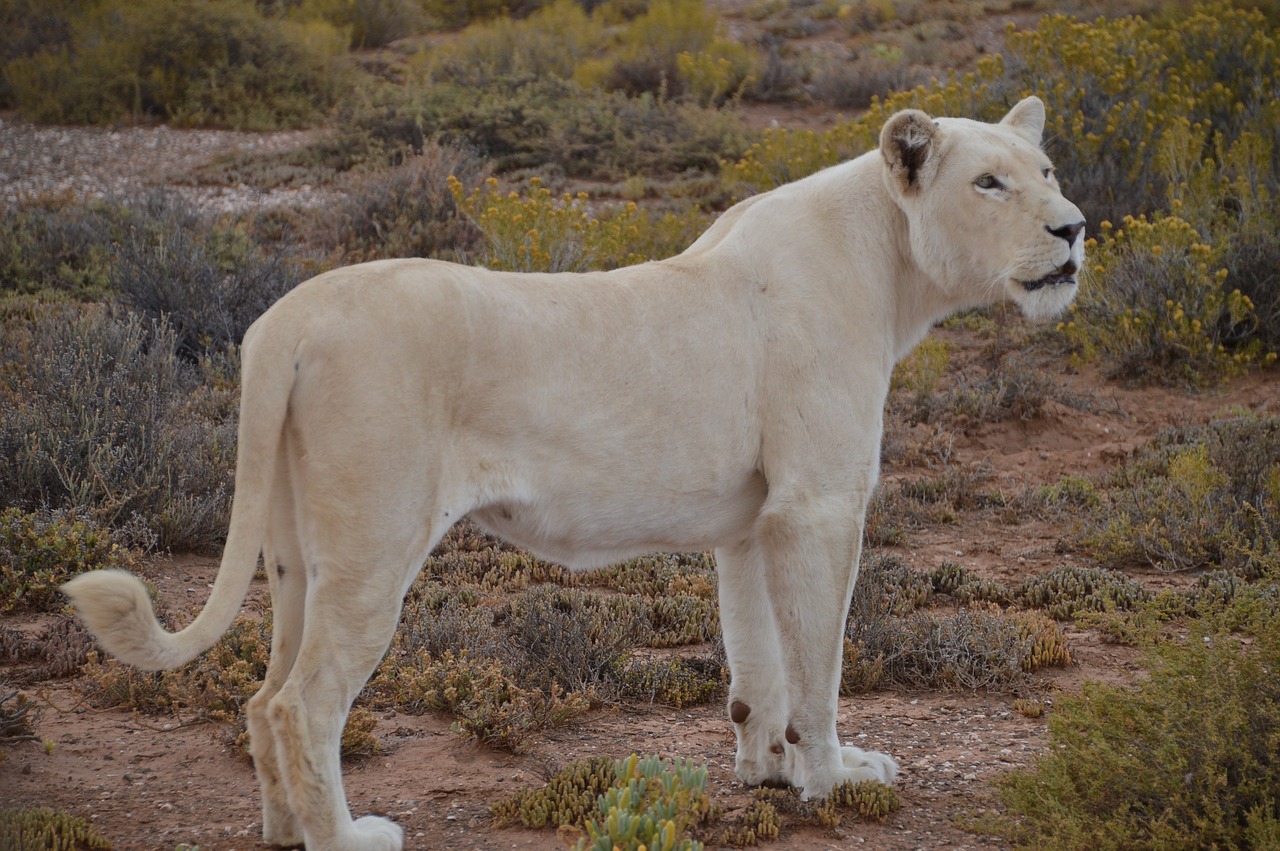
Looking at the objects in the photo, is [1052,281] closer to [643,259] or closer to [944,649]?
[944,649]

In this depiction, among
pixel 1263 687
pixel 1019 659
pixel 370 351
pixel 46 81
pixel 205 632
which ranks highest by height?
pixel 46 81

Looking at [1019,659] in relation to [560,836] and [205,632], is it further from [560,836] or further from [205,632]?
[205,632]

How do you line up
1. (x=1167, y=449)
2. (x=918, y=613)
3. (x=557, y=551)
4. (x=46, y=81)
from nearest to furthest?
1. (x=557, y=551)
2. (x=918, y=613)
3. (x=1167, y=449)
4. (x=46, y=81)

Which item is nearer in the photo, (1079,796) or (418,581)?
(1079,796)

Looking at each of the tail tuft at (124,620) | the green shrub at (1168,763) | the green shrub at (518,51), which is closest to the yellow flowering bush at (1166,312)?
the green shrub at (1168,763)

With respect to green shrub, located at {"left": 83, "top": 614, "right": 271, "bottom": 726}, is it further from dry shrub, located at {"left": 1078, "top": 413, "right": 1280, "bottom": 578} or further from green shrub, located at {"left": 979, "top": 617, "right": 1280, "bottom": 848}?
dry shrub, located at {"left": 1078, "top": 413, "right": 1280, "bottom": 578}

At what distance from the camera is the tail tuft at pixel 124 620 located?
3186 mm

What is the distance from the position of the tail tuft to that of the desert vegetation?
97 centimetres

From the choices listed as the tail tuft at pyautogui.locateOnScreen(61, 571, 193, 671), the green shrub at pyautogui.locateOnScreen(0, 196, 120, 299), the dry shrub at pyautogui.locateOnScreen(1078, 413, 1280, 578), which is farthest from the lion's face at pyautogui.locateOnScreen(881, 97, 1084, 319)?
the green shrub at pyautogui.locateOnScreen(0, 196, 120, 299)

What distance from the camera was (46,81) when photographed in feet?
62.2

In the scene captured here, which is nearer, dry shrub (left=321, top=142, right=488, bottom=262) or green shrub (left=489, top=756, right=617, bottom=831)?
green shrub (left=489, top=756, right=617, bottom=831)

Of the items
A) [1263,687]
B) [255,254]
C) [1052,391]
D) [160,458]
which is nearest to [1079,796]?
[1263,687]

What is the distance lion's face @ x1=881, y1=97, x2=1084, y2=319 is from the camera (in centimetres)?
410

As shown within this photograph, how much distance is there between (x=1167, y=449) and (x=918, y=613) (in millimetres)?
3438
